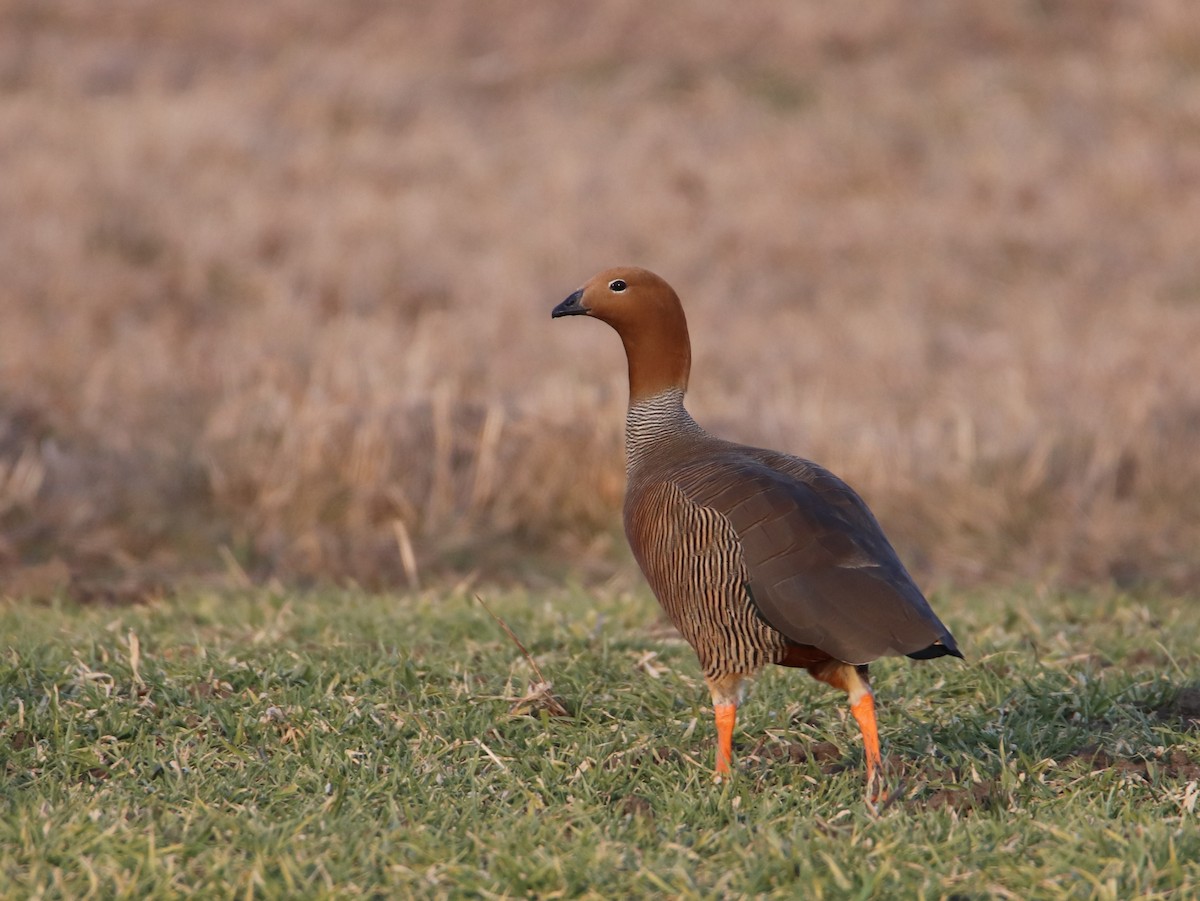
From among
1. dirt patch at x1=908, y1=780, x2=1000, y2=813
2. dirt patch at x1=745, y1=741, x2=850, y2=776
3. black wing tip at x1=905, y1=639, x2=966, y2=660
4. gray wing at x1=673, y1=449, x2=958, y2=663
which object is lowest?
dirt patch at x1=745, y1=741, x2=850, y2=776

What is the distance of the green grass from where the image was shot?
3482 mm

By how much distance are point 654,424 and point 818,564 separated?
0.92 m

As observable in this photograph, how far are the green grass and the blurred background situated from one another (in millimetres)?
2141

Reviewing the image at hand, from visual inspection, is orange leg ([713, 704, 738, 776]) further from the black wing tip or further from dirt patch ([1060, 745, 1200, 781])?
dirt patch ([1060, 745, 1200, 781])

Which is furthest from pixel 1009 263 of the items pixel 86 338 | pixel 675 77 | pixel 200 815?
pixel 200 815

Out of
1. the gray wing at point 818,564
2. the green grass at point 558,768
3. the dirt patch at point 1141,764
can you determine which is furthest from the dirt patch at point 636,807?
the dirt patch at point 1141,764

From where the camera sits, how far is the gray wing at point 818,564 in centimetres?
383

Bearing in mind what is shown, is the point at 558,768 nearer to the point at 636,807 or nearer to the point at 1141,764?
the point at 636,807

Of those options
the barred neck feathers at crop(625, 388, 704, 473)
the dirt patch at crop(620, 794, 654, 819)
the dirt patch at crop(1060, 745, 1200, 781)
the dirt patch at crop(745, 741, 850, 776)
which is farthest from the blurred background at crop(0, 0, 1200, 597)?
the dirt patch at crop(1060, 745, 1200, 781)

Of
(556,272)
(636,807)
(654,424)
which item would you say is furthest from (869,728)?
(556,272)

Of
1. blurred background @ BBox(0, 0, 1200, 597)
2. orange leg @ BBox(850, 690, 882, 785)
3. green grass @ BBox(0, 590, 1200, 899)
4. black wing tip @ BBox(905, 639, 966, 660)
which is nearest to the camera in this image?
green grass @ BBox(0, 590, 1200, 899)

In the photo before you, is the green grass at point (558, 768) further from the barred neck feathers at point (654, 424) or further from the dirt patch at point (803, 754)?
the barred neck feathers at point (654, 424)

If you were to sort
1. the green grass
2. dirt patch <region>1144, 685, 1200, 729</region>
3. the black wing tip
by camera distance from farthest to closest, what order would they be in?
dirt patch <region>1144, 685, 1200, 729</region>, the black wing tip, the green grass

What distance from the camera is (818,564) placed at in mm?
3996
